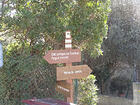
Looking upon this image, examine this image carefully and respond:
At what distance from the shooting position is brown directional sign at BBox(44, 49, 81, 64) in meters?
4.67

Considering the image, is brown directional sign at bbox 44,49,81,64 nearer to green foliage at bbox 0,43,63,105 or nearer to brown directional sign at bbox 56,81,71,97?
brown directional sign at bbox 56,81,71,97

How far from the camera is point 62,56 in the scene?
4.82m

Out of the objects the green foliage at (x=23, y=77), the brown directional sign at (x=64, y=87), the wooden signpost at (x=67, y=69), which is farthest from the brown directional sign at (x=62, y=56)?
the green foliage at (x=23, y=77)

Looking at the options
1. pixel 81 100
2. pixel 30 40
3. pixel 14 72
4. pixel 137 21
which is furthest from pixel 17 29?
pixel 137 21

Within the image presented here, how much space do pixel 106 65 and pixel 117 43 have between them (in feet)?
5.66

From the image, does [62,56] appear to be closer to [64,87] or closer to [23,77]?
[64,87]

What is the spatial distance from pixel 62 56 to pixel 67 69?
0.30 metres

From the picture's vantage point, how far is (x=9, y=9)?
18.2 feet

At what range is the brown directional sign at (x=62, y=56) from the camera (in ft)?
15.3

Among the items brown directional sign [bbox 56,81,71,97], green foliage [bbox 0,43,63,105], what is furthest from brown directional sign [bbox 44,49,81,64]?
green foliage [bbox 0,43,63,105]

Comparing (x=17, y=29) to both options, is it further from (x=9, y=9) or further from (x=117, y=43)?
(x=117, y=43)

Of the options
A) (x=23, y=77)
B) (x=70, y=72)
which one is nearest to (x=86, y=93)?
(x=70, y=72)

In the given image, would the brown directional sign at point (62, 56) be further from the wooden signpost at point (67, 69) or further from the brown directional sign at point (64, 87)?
the brown directional sign at point (64, 87)

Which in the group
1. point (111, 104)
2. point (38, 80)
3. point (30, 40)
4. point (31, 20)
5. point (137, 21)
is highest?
point (137, 21)
